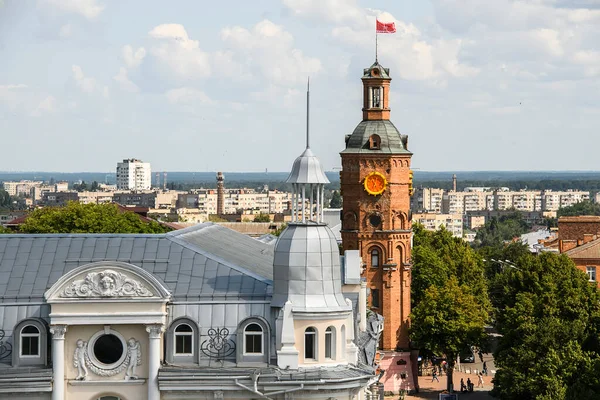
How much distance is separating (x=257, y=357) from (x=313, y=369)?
2.04 meters

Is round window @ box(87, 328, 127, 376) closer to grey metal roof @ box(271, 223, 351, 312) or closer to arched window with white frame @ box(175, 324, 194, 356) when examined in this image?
arched window with white frame @ box(175, 324, 194, 356)

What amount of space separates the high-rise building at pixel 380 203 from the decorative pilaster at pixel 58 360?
53296 millimetres

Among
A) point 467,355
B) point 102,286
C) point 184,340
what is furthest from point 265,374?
point 467,355

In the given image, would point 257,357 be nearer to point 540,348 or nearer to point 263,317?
point 263,317

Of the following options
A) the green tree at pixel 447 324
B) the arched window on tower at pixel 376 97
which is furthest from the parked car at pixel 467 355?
the arched window on tower at pixel 376 97

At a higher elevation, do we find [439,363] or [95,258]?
[95,258]

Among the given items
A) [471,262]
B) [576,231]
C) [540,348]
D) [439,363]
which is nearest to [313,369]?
[540,348]

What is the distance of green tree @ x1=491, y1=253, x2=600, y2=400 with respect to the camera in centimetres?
8350

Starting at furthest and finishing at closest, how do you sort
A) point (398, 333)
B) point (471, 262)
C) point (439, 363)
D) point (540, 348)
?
1. point (471, 262)
2. point (439, 363)
3. point (398, 333)
4. point (540, 348)

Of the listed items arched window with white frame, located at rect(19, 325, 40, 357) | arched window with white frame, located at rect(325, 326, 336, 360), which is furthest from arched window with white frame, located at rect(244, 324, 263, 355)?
arched window with white frame, located at rect(19, 325, 40, 357)

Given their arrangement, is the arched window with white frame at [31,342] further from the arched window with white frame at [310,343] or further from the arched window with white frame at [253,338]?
the arched window with white frame at [310,343]

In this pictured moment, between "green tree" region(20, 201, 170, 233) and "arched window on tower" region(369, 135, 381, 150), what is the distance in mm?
21550

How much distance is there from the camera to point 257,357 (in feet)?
183

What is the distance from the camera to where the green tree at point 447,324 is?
110 meters
